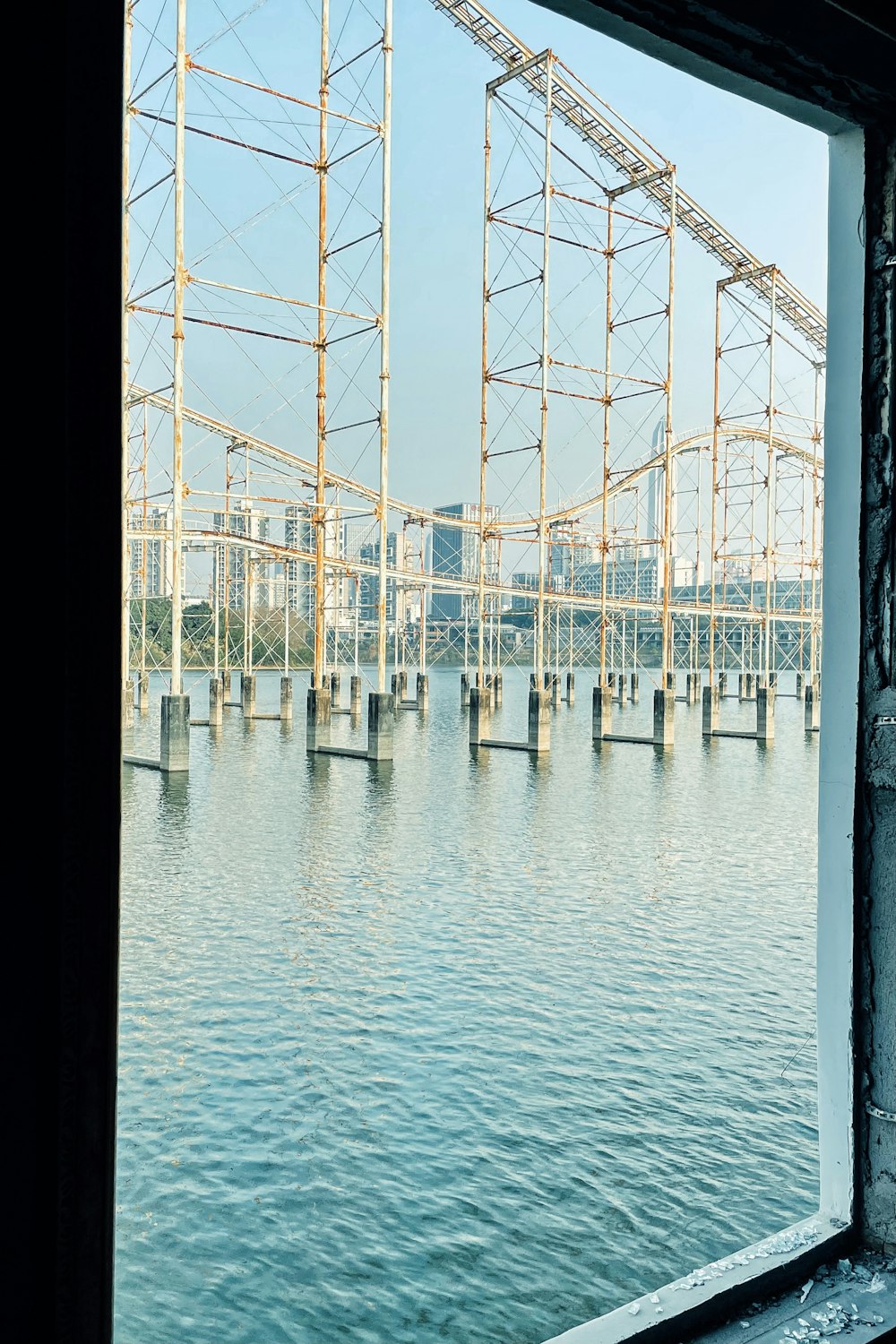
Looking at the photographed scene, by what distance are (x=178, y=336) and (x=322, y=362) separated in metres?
3.53

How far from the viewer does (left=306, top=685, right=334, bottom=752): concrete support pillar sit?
19203 mm

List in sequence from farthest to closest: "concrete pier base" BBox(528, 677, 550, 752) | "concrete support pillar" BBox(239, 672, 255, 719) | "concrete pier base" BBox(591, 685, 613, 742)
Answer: "concrete support pillar" BBox(239, 672, 255, 719) → "concrete pier base" BBox(591, 685, 613, 742) → "concrete pier base" BBox(528, 677, 550, 752)

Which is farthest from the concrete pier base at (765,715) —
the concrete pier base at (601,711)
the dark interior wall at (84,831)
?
the dark interior wall at (84,831)

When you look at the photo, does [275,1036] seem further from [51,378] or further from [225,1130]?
[51,378]

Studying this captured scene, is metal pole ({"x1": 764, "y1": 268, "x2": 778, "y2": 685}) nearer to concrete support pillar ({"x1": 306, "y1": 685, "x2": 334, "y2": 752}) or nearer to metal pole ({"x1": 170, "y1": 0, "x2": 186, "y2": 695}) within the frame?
concrete support pillar ({"x1": 306, "y1": 685, "x2": 334, "y2": 752})

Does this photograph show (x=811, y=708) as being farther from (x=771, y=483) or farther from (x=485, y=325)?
(x=485, y=325)

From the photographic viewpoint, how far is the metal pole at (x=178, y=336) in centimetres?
1548

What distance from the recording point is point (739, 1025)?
19.7 feet

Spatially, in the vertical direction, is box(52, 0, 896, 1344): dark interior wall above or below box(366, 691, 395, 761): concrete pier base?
above

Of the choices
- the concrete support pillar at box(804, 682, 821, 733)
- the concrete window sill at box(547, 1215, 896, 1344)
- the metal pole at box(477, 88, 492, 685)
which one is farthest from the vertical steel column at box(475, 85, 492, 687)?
the concrete window sill at box(547, 1215, 896, 1344)

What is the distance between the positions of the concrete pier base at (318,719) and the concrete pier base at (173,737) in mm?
3183

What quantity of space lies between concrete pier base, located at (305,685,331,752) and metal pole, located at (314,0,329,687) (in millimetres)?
184

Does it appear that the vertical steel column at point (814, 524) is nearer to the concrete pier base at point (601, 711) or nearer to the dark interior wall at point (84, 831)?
the concrete pier base at point (601, 711)

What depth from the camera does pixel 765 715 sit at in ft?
77.3
